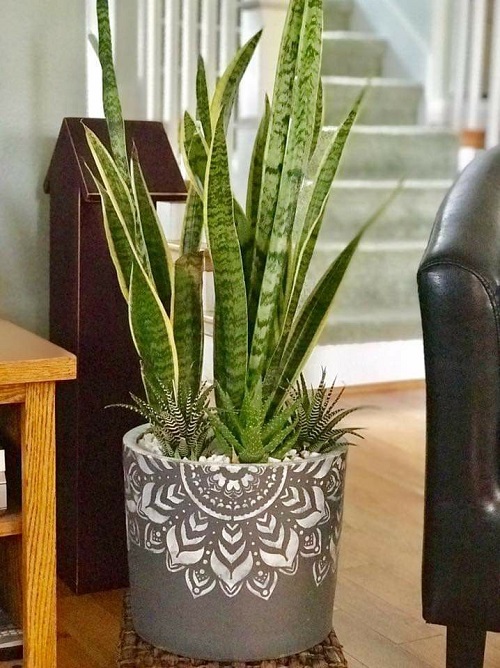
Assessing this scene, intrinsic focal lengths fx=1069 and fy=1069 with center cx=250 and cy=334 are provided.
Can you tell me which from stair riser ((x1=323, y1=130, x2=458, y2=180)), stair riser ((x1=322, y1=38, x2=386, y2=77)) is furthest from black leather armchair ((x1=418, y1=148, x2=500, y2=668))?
stair riser ((x1=322, y1=38, x2=386, y2=77))

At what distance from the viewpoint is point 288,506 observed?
1437mm

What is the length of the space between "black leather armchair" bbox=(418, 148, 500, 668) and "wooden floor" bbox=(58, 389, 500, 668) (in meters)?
0.28

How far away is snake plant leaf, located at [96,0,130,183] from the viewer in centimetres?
150

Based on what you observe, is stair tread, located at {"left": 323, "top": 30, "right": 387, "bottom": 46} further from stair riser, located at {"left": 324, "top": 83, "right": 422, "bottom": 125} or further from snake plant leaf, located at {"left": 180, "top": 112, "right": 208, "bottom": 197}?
snake plant leaf, located at {"left": 180, "top": 112, "right": 208, "bottom": 197}

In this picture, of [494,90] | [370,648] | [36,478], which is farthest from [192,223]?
[494,90]

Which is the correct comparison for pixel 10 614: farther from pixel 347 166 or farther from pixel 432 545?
pixel 347 166

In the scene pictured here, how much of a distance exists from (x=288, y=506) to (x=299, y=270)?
33 centimetres

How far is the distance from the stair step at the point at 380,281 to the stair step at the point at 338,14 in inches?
51.8

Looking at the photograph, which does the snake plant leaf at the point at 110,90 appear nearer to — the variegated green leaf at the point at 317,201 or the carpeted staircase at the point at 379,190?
the variegated green leaf at the point at 317,201

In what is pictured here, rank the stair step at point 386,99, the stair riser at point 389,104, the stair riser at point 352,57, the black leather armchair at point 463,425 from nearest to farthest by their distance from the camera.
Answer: the black leather armchair at point 463,425 → the stair step at point 386,99 → the stair riser at point 389,104 → the stair riser at point 352,57

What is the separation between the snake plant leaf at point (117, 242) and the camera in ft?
5.03

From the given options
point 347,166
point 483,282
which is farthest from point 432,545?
point 347,166

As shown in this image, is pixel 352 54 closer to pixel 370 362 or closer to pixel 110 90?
pixel 370 362

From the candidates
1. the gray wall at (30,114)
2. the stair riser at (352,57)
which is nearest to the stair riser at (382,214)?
the stair riser at (352,57)
